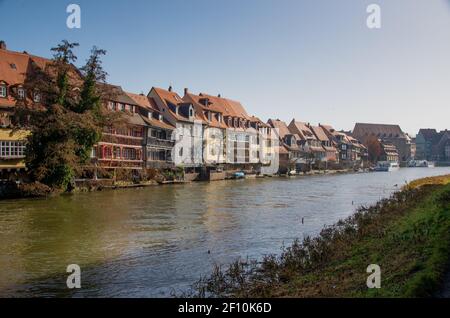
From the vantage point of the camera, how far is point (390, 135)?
7692 inches

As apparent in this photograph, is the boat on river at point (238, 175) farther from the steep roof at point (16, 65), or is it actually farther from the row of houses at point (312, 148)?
the steep roof at point (16, 65)

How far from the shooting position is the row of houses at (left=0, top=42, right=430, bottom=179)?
1820 inches

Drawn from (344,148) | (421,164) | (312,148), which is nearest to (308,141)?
(312,148)

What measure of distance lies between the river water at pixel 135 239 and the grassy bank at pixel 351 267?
1.50 m

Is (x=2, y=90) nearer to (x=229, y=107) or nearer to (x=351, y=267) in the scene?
(x=351, y=267)

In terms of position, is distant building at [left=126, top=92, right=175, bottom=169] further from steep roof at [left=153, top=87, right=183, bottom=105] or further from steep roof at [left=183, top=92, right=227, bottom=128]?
steep roof at [left=183, top=92, right=227, bottom=128]

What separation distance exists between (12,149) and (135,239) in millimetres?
28430

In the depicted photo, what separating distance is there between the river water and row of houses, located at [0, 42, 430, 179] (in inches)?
578

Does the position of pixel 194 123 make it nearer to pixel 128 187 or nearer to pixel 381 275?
pixel 128 187

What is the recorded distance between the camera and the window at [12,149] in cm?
4331

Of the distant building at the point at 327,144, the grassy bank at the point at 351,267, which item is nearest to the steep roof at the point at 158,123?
the grassy bank at the point at 351,267

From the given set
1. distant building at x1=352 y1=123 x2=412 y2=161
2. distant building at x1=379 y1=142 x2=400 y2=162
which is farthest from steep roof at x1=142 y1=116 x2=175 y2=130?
distant building at x1=352 y1=123 x2=412 y2=161

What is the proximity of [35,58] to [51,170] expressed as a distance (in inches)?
621
